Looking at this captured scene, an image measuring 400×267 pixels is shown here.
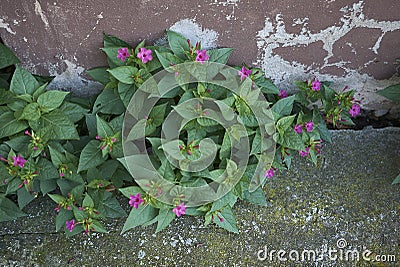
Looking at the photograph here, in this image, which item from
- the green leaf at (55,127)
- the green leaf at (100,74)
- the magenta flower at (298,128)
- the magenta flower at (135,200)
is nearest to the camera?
the magenta flower at (135,200)

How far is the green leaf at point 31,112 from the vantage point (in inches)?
77.3

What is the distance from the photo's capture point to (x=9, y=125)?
6.59ft

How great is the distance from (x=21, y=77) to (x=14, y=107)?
14 centimetres

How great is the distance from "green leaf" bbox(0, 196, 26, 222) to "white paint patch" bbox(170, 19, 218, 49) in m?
1.06

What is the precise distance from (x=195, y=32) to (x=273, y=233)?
984 mm

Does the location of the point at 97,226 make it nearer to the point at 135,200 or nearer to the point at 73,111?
the point at 135,200

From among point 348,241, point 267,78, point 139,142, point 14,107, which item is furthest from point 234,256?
point 14,107

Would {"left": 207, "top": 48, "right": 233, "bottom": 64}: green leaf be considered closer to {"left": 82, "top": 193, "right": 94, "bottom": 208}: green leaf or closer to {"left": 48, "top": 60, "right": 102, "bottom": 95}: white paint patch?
{"left": 48, "top": 60, "right": 102, "bottom": 95}: white paint patch

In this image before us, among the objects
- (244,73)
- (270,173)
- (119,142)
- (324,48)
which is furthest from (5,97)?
(324,48)

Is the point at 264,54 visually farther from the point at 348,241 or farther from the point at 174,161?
the point at 348,241

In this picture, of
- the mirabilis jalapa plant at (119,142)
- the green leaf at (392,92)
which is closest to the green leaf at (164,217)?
the mirabilis jalapa plant at (119,142)

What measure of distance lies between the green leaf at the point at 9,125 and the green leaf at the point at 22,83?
0.37 ft

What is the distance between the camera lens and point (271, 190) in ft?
7.47

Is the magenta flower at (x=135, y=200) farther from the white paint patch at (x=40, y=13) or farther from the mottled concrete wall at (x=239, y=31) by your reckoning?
the white paint patch at (x=40, y=13)
